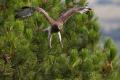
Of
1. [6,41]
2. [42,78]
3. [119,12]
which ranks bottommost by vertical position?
[119,12]

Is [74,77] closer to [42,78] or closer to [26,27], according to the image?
[42,78]

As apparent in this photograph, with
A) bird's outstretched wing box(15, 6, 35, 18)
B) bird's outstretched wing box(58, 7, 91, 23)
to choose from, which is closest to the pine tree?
bird's outstretched wing box(15, 6, 35, 18)

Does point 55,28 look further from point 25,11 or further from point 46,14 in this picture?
point 25,11

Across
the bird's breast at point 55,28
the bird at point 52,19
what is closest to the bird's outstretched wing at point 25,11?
the bird at point 52,19

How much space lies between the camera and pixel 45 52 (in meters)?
8.90

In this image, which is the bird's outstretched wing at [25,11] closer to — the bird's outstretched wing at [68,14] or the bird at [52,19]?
the bird at [52,19]

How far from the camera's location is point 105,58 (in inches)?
346

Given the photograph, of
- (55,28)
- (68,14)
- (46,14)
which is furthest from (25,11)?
(68,14)

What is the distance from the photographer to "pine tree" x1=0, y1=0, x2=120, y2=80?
8297 millimetres

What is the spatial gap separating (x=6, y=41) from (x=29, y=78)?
2.44 feet

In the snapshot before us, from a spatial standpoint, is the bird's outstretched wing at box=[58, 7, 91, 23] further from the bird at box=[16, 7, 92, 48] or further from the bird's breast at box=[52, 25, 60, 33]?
the bird's breast at box=[52, 25, 60, 33]

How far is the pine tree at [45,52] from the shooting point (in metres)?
8.30

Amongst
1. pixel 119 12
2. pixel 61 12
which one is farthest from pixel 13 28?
pixel 119 12

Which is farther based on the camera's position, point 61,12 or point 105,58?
point 61,12
